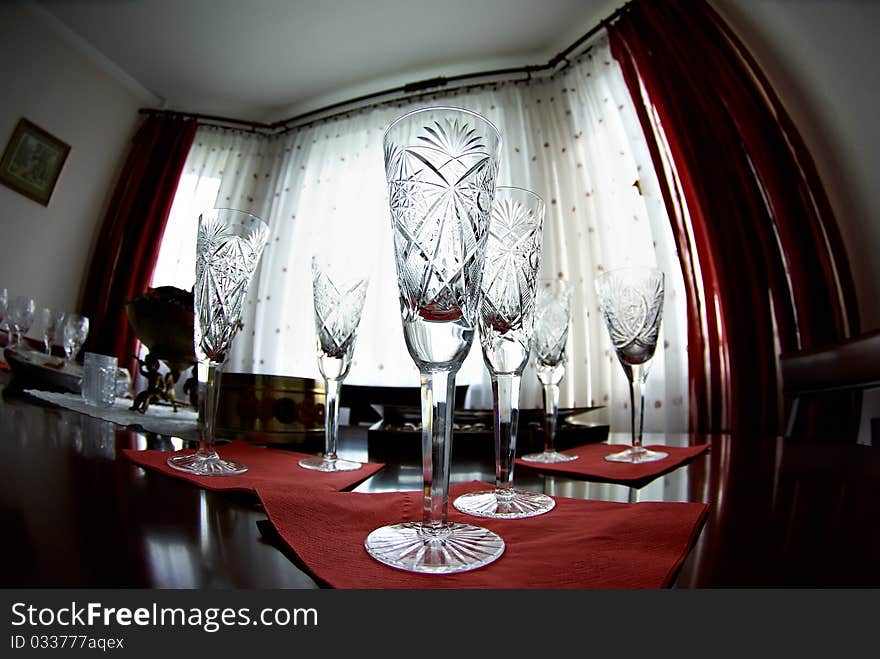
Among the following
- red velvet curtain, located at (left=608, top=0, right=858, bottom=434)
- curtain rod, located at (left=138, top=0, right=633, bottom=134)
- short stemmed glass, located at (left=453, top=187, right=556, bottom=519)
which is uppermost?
curtain rod, located at (left=138, top=0, right=633, bottom=134)

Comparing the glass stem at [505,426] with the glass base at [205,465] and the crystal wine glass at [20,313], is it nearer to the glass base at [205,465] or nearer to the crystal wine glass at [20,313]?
the glass base at [205,465]

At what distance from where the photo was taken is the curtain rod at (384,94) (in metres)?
2.31

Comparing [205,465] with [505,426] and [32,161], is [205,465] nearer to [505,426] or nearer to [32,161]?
[505,426]

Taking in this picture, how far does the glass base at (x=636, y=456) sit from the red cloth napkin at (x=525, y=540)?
27cm

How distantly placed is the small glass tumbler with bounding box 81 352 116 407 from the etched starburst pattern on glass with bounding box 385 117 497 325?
0.90 metres

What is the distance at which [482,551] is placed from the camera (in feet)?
0.78

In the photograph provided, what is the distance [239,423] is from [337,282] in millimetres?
241

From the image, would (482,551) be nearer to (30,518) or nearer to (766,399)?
(30,518)

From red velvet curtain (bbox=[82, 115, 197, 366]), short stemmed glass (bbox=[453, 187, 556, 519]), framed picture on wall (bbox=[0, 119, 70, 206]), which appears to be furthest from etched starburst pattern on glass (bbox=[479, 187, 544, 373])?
framed picture on wall (bbox=[0, 119, 70, 206])

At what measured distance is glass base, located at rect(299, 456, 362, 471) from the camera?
0.46 metres

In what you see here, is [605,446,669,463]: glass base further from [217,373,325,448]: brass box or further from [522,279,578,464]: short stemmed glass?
[217,373,325,448]: brass box

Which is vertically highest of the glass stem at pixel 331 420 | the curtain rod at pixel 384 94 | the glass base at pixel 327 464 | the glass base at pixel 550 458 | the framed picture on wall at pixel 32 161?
the curtain rod at pixel 384 94

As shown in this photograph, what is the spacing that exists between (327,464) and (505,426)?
0.21 metres

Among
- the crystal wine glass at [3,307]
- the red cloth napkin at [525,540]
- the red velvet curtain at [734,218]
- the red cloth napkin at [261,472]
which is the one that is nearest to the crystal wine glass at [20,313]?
the crystal wine glass at [3,307]
